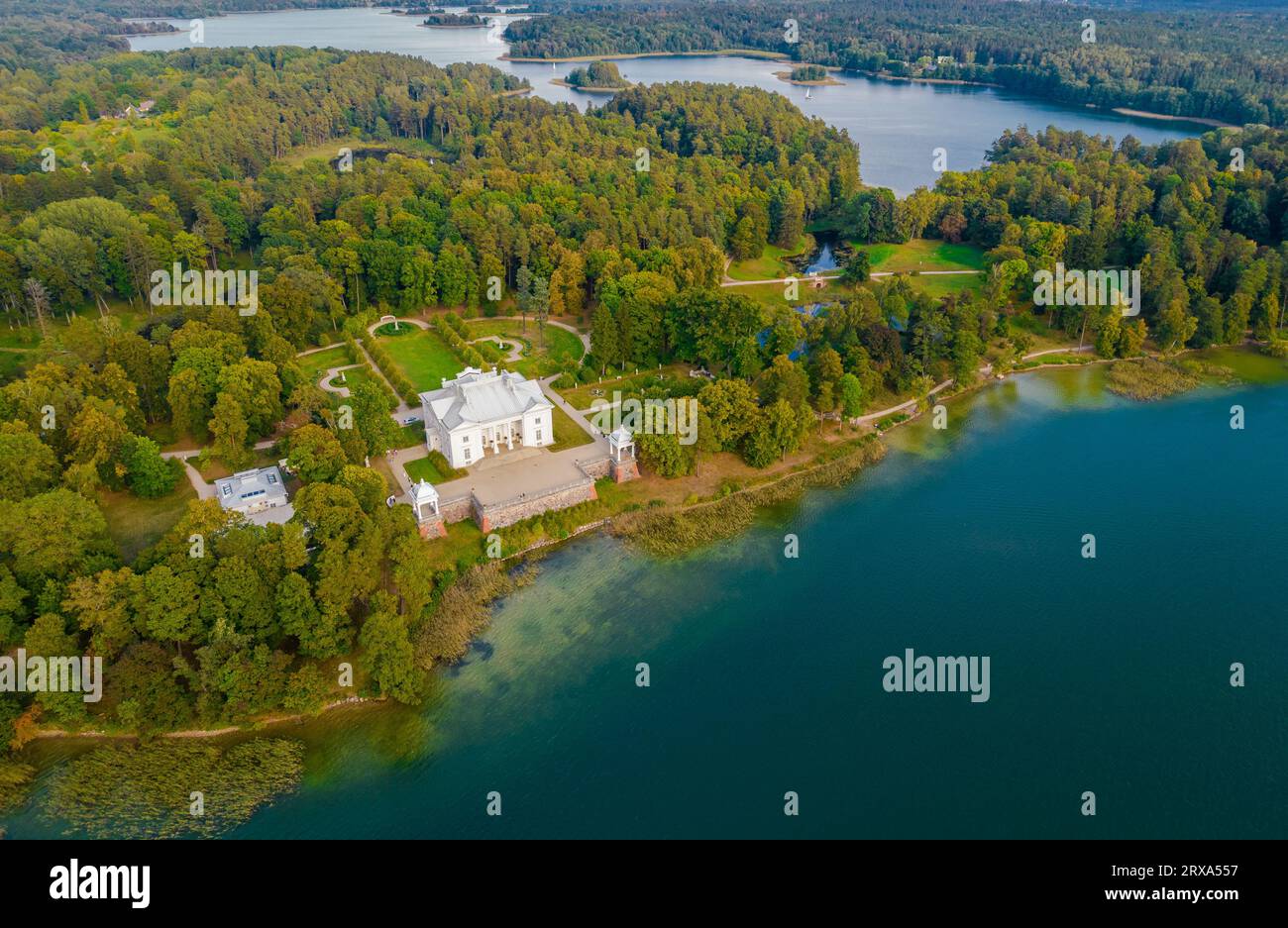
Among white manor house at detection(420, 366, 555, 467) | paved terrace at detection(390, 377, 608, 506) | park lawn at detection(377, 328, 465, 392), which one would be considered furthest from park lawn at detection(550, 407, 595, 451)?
park lawn at detection(377, 328, 465, 392)

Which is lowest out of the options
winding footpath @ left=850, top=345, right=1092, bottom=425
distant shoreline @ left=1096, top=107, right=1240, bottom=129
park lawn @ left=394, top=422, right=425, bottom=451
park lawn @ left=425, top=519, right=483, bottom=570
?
park lawn @ left=425, top=519, right=483, bottom=570

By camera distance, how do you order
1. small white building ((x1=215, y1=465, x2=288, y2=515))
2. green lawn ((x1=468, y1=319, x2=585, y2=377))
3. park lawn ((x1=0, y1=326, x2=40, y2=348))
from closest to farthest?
small white building ((x1=215, y1=465, x2=288, y2=515)) → green lawn ((x1=468, y1=319, x2=585, y2=377)) → park lawn ((x1=0, y1=326, x2=40, y2=348))

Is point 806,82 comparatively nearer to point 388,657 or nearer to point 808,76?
point 808,76

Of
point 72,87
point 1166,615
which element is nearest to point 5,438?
point 1166,615

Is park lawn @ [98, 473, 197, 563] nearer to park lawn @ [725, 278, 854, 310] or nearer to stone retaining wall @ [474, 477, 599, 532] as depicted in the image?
stone retaining wall @ [474, 477, 599, 532]

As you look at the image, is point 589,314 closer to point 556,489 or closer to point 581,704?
point 556,489

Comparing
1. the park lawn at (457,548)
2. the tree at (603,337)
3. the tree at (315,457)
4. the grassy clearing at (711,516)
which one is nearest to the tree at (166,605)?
the tree at (315,457)
